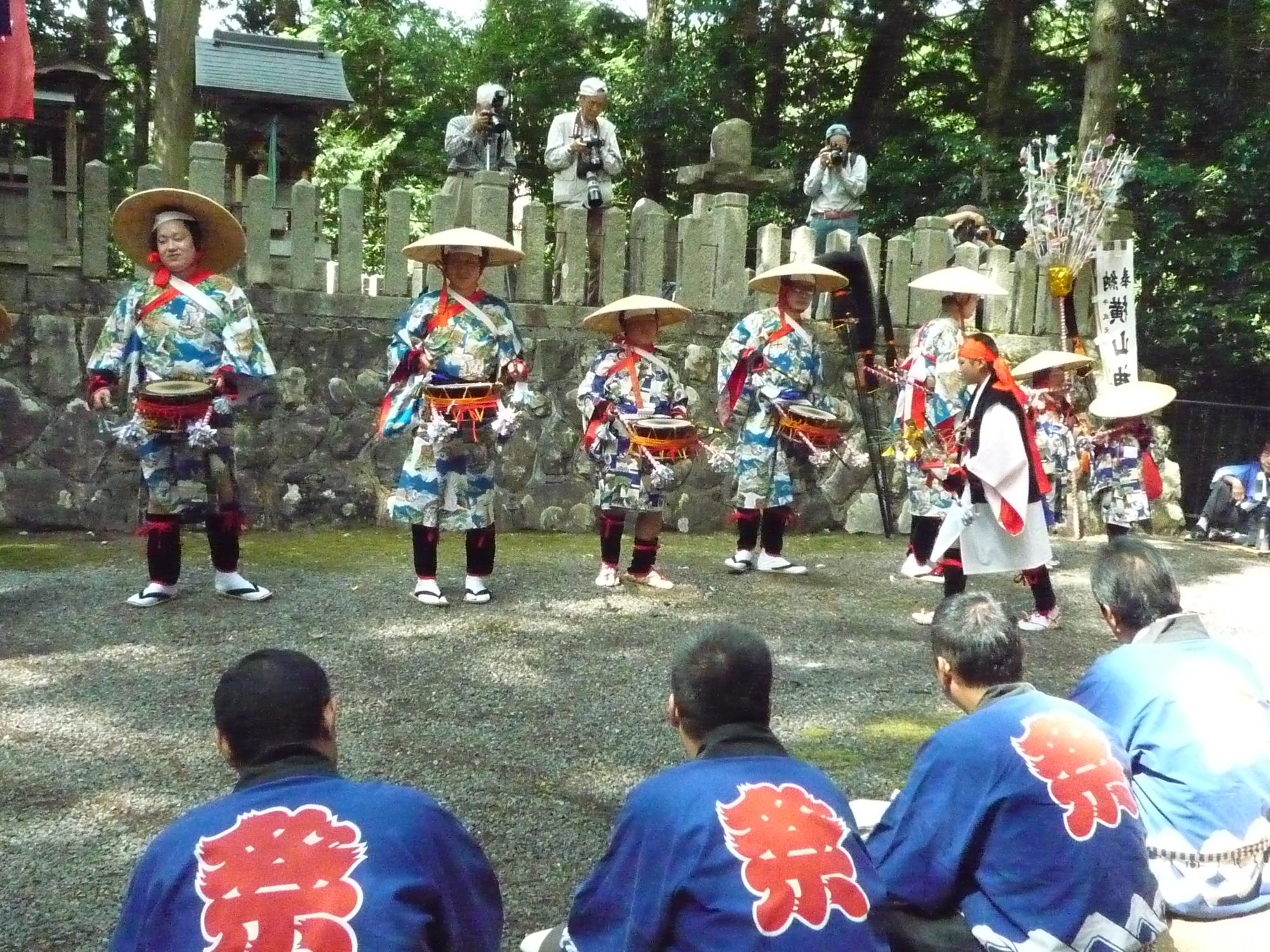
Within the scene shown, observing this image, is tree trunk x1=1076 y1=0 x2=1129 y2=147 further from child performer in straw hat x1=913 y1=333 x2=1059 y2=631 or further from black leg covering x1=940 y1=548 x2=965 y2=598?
black leg covering x1=940 y1=548 x2=965 y2=598

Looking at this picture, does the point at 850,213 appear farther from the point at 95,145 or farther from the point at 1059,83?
the point at 95,145

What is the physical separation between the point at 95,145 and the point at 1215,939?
1253 cm

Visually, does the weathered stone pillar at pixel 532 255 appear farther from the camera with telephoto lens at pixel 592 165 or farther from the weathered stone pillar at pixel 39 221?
the weathered stone pillar at pixel 39 221

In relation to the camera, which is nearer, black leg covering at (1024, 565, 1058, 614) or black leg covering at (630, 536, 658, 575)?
black leg covering at (1024, 565, 1058, 614)

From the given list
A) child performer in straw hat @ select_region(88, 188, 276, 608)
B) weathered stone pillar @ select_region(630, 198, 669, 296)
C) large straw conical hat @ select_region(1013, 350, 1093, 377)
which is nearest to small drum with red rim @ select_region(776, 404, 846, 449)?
large straw conical hat @ select_region(1013, 350, 1093, 377)

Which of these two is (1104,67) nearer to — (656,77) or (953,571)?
(656,77)

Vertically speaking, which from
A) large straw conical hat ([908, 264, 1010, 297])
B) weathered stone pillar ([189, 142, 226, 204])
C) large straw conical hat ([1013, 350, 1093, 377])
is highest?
weathered stone pillar ([189, 142, 226, 204])

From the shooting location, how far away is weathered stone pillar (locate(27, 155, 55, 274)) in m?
7.70

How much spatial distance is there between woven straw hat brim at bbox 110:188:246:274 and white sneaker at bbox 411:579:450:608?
1913 millimetres

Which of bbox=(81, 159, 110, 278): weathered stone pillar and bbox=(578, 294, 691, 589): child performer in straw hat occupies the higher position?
bbox=(81, 159, 110, 278): weathered stone pillar

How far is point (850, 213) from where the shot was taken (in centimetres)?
1081

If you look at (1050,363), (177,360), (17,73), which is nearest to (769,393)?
(1050,363)

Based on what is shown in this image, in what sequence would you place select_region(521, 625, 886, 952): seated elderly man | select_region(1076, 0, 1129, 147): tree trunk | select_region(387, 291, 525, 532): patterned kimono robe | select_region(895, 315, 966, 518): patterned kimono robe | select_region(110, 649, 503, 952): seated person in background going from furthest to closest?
select_region(1076, 0, 1129, 147): tree trunk, select_region(895, 315, 966, 518): patterned kimono robe, select_region(387, 291, 525, 532): patterned kimono robe, select_region(521, 625, 886, 952): seated elderly man, select_region(110, 649, 503, 952): seated person in background

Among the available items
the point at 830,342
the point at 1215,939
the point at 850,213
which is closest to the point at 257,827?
the point at 1215,939
